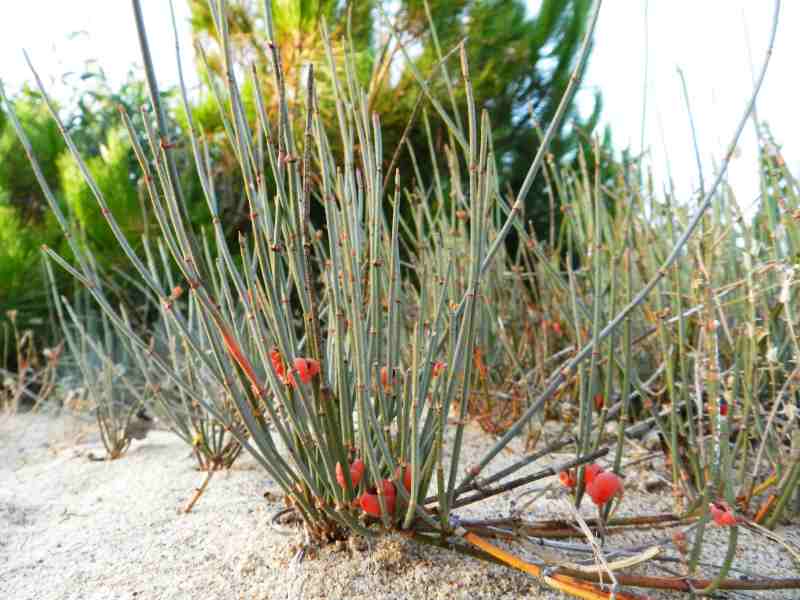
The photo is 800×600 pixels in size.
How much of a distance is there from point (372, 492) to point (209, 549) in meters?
0.31

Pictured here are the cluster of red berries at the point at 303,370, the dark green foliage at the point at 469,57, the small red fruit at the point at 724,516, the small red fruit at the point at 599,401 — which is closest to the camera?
the small red fruit at the point at 724,516

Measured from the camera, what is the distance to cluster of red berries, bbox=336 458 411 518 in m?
0.72

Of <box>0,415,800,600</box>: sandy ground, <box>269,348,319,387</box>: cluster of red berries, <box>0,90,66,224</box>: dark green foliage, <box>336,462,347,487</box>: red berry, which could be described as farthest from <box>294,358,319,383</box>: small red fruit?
<box>0,90,66,224</box>: dark green foliage

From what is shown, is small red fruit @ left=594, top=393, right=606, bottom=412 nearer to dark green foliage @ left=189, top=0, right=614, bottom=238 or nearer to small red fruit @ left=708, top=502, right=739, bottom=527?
small red fruit @ left=708, top=502, right=739, bottom=527

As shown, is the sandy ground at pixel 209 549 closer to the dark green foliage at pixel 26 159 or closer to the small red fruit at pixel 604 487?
the small red fruit at pixel 604 487

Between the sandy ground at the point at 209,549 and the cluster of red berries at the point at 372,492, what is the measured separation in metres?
0.08

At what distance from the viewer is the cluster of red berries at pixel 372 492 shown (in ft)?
2.35

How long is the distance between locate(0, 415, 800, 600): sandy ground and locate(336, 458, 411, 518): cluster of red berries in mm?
78

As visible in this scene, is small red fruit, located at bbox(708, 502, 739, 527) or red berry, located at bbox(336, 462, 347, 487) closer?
small red fruit, located at bbox(708, 502, 739, 527)

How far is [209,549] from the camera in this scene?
2.99 ft

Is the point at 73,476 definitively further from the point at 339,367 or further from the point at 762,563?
the point at 762,563

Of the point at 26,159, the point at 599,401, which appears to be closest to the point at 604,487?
the point at 599,401

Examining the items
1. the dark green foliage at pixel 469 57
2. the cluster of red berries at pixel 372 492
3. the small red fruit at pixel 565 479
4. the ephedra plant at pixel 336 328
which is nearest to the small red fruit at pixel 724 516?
the ephedra plant at pixel 336 328

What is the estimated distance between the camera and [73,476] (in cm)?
148
